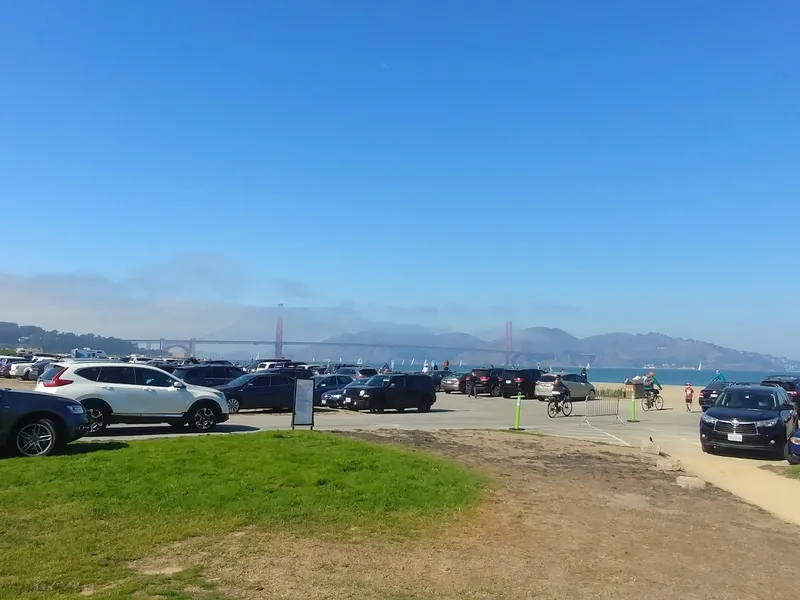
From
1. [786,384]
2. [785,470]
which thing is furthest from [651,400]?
[785,470]

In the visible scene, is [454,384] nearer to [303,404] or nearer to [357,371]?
[357,371]

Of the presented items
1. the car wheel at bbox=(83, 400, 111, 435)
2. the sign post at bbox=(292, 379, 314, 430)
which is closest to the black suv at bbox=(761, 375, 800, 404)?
the sign post at bbox=(292, 379, 314, 430)

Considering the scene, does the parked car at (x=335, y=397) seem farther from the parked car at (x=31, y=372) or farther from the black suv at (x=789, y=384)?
the parked car at (x=31, y=372)

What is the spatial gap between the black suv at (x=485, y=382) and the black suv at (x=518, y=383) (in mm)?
456

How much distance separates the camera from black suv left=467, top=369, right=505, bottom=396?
43.9 metres

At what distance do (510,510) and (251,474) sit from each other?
3411 millimetres

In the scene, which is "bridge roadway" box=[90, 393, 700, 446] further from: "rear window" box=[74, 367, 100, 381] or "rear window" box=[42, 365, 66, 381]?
"rear window" box=[42, 365, 66, 381]

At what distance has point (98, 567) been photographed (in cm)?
634

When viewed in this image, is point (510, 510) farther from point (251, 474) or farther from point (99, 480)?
point (99, 480)

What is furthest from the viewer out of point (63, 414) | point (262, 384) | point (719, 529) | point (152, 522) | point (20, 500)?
point (262, 384)

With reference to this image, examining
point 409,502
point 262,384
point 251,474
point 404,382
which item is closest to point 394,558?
point 409,502

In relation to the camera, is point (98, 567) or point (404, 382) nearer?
point (98, 567)

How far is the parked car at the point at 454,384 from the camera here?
4628 cm

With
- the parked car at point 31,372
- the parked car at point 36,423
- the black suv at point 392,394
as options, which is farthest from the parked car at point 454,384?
the parked car at point 36,423
